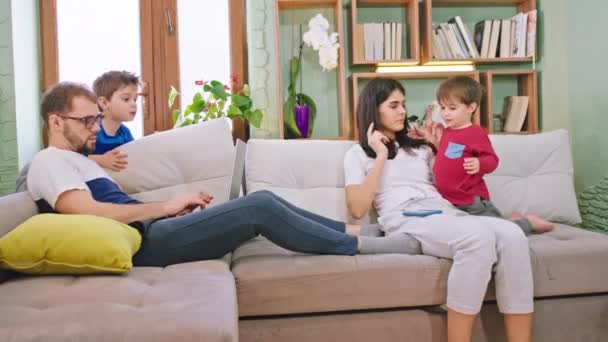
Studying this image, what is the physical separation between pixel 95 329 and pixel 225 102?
7.61 ft

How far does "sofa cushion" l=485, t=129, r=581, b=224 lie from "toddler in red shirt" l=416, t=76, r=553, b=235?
0.63 feet

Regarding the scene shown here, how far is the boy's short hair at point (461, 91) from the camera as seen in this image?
235 cm

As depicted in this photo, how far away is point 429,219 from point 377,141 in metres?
0.43

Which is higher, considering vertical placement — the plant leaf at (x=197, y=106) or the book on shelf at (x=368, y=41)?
the book on shelf at (x=368, y=41)

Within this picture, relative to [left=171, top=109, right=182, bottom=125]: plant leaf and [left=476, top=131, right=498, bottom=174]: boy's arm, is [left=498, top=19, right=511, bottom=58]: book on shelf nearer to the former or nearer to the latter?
[left=476, top=131, right=498, bottom=174]: boy's arm

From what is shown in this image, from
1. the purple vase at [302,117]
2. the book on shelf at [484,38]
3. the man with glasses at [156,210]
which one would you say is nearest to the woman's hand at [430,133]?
the man with glasses at [156,210]

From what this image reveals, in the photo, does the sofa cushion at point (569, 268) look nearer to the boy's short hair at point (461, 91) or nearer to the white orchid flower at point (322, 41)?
the boy's short hair at point (461, 91)

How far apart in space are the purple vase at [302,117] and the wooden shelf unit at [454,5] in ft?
2.49

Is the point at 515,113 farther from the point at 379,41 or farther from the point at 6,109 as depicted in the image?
the point at 6,109

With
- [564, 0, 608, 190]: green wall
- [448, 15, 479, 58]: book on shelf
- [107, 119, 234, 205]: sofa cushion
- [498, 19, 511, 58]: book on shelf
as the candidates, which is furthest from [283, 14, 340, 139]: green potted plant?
[564, 0, 608, 190]: green wall

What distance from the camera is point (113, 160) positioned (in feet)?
7.77

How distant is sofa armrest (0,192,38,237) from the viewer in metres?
1.73

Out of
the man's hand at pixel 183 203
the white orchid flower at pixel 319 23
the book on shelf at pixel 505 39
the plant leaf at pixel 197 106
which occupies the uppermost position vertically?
the white orchid flower at pixel 319 23

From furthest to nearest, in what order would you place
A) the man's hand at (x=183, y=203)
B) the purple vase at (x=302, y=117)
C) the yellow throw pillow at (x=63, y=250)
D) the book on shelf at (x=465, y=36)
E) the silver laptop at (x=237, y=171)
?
1. the book on shelf at (x=465, y=36)
2. the purple vase at (x=302, y=117)
3. the silver laptop at (x=237, y=171)
4. the man's hand at (x=183, y=203)
5. the yellow throw pillow at (x=63, y=250)
